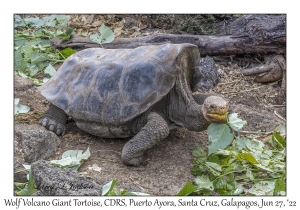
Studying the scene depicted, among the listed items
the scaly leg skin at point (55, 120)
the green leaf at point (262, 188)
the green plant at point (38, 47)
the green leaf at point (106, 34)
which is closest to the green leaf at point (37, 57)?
the green plant at point (38, 47)

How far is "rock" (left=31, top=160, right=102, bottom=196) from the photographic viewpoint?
3.67m

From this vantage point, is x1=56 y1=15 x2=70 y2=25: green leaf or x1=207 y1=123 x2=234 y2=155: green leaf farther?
x1=56 y1=15 x2=70 y2=25: green leaf

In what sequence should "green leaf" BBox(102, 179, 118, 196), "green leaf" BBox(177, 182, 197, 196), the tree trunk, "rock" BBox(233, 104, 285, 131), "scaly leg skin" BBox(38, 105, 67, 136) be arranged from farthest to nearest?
1. the tree trunk
2. "rock" BBox(233, 104, 285, 131)
3. "scaly leg skin" BBox(38, 105, 67, 136)
4. "green leaf" BBox(177, 182, 197, 196)
5. "green leaf" BBox(102, 179, 118, 196)

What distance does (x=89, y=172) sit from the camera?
14.1ft

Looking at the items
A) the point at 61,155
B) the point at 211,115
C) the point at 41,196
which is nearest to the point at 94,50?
the point at 61,155

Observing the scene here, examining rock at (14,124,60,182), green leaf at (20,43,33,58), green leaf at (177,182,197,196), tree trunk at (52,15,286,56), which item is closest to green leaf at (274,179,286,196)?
green leaf at (177,182,197,196)

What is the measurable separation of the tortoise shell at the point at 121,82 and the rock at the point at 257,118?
0.94 metres

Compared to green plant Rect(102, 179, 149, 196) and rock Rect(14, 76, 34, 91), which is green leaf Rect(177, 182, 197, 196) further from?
rock Rect(14, 76, 34, 91)

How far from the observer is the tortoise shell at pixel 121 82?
4629 mm

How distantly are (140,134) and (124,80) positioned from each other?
558 mm

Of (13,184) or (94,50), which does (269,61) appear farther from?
(13,184)

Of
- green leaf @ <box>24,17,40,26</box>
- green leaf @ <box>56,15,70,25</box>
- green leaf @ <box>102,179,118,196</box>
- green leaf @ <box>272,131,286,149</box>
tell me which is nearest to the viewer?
green leaf @ <box>102,179,118,196</box>

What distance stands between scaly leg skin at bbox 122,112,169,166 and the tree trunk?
2.54m

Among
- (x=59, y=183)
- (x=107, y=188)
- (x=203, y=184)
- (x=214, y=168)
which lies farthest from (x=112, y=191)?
(x=214, y=168)
